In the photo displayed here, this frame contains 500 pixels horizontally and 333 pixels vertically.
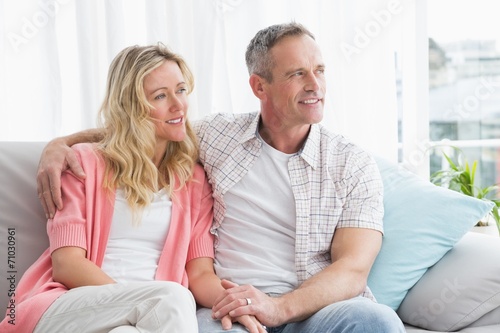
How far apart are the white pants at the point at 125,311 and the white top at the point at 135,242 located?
0.21 metres

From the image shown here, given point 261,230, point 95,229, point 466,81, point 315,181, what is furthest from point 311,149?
point 466,81

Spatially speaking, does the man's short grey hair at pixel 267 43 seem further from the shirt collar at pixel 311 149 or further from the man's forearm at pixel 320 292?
the man's forearm at pixel 320 292

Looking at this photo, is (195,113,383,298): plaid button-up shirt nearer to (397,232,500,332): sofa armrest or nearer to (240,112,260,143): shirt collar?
(240,112,260,143): shirt collar

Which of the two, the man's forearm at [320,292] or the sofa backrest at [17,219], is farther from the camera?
the sofa backrest at [17,219]

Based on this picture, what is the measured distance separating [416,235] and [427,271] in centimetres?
11

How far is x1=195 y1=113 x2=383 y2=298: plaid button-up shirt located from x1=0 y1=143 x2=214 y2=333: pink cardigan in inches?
2.4

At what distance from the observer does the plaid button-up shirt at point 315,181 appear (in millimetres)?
1926

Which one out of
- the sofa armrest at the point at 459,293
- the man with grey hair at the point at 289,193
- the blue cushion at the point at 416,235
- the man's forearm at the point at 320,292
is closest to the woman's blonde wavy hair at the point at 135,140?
the man with grey hair at the point at 289,193

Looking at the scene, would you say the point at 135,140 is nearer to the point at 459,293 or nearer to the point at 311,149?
the point at 311,149

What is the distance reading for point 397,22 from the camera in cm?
305

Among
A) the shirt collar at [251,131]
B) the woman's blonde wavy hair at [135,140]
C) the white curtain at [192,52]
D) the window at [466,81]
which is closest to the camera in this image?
the woman's blonde wavy hair at [135,140]

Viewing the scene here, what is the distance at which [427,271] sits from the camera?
1.99 m

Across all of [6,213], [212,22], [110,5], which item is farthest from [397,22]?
[6,213]

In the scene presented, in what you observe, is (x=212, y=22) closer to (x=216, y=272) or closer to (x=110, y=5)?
(x=110, y=5)
